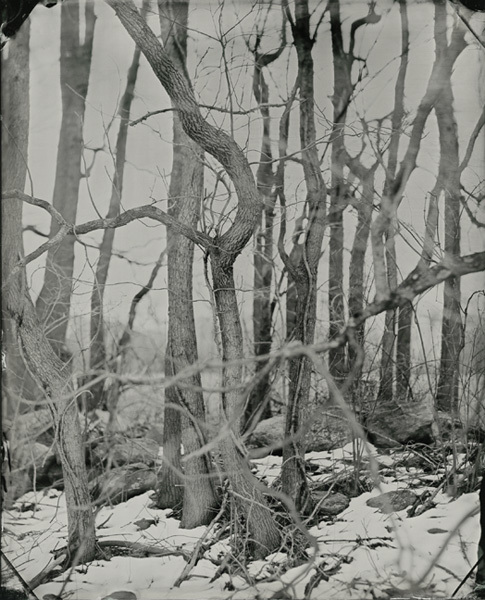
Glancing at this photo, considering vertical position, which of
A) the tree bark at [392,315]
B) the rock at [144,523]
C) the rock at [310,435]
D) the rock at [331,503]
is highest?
the tree bark at [392,315]

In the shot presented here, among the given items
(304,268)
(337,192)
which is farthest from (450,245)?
(304,268)

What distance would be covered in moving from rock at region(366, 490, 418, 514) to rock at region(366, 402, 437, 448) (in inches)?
11.2

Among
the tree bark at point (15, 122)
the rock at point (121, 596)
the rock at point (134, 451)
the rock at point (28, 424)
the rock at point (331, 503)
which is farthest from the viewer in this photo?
the rock at point (28, 424)

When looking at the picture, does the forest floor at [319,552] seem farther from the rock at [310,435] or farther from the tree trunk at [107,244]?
the tree trunk at [107,244]

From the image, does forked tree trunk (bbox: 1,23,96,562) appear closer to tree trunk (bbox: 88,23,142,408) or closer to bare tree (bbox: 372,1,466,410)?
tree trunk (bbox: 88,23,142,408)

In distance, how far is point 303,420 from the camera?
11.8ft

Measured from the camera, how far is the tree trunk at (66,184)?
12.1 feet

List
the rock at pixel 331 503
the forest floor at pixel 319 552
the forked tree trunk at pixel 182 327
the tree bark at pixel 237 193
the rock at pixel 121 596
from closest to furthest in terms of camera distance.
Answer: the forest floor at pixel 319 552 < the rock at pixel 121 596 < the rock at pixel 331 503 < the tree bark at pixel 237 193 < the forked tree trunk at pixel 182 327

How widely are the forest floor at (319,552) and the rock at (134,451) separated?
43cm

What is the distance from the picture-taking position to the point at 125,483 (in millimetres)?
3885

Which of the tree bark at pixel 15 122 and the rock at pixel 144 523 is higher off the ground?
the tree bark at pixel 15 122

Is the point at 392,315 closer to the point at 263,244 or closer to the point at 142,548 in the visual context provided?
the point at 263,244

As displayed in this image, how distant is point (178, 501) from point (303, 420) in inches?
36.7

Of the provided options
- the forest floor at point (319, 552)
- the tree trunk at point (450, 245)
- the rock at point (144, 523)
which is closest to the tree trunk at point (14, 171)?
the forest floor at point (319, 552)
